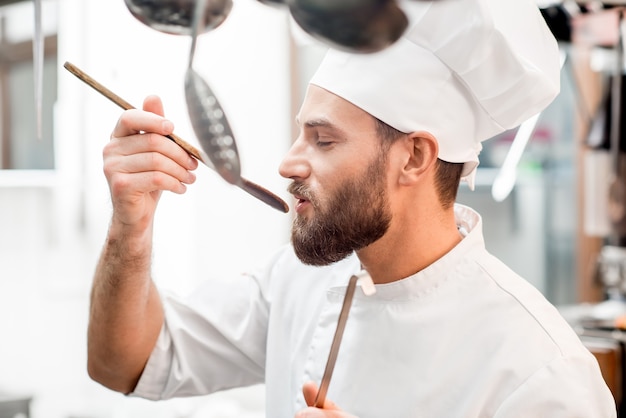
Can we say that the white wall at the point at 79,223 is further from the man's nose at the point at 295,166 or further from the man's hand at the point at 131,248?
the man's nose at the point at 295,166

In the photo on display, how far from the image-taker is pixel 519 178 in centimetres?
442

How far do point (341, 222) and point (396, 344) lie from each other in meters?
0.25

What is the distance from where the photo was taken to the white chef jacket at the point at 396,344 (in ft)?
3.96

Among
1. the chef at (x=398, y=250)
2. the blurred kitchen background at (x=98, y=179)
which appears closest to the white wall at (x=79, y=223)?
the blurred kitchen background at (x=98, y=179)

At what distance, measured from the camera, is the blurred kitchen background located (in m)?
2.31

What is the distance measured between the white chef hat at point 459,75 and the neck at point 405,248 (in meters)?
0.14

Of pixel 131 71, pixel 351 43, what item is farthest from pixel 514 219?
pixel 351 43

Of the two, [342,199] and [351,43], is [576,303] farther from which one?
[351,43]

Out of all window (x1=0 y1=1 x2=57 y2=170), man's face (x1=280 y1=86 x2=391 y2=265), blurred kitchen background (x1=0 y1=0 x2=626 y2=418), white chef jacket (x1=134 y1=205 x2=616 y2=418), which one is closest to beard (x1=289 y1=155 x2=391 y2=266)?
man's face (x1=280 y1=86 x2=391 y2=265)

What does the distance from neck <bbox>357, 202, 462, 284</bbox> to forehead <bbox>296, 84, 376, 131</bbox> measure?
0.20 meters

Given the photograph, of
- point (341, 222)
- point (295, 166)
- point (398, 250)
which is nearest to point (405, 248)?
point (398, 250)

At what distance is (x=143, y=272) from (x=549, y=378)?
0.74m

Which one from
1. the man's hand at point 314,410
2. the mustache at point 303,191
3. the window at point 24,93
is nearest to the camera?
the man's hand at point 314,410

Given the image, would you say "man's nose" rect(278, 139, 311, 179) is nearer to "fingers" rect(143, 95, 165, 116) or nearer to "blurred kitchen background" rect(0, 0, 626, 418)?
"fingers" rect(143, 95, 165, 116)
